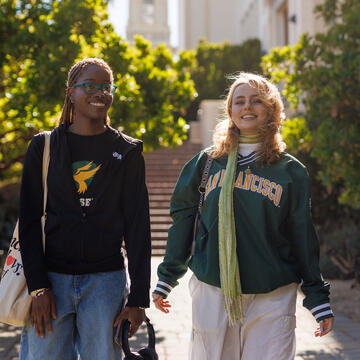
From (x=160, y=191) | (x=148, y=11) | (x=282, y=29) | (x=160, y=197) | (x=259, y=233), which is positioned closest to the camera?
(x=259, y=233)

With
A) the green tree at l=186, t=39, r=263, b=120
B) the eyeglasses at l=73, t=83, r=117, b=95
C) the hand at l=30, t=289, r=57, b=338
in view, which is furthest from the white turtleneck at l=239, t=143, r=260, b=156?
the green tree at l=186, t=39, r=263, b=120

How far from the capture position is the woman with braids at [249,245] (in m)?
2.97

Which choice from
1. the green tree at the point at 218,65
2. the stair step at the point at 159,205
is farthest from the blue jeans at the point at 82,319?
the green tree at the point at 218,65

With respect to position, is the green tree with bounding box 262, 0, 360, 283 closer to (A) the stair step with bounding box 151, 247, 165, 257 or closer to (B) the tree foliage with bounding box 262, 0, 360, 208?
(B) the tree foliage with bounding box 262, 0, 360, 208

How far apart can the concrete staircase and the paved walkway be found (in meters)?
4.82

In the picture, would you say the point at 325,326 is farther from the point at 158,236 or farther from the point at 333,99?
the point at 158,236

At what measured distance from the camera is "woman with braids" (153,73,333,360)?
2973mm

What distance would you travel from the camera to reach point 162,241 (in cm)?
1223

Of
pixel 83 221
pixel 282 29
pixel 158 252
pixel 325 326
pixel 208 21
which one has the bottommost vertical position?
pixel 158 252

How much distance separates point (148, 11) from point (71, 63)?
9480cm

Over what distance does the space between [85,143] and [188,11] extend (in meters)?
46.8

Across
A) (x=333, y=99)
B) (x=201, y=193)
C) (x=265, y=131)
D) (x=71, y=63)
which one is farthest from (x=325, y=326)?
(x=71, y=63)

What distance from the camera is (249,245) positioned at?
301 cm

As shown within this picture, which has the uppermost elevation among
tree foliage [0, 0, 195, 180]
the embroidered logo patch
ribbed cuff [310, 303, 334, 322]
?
tree foliage [0, 0, 195, 180]
